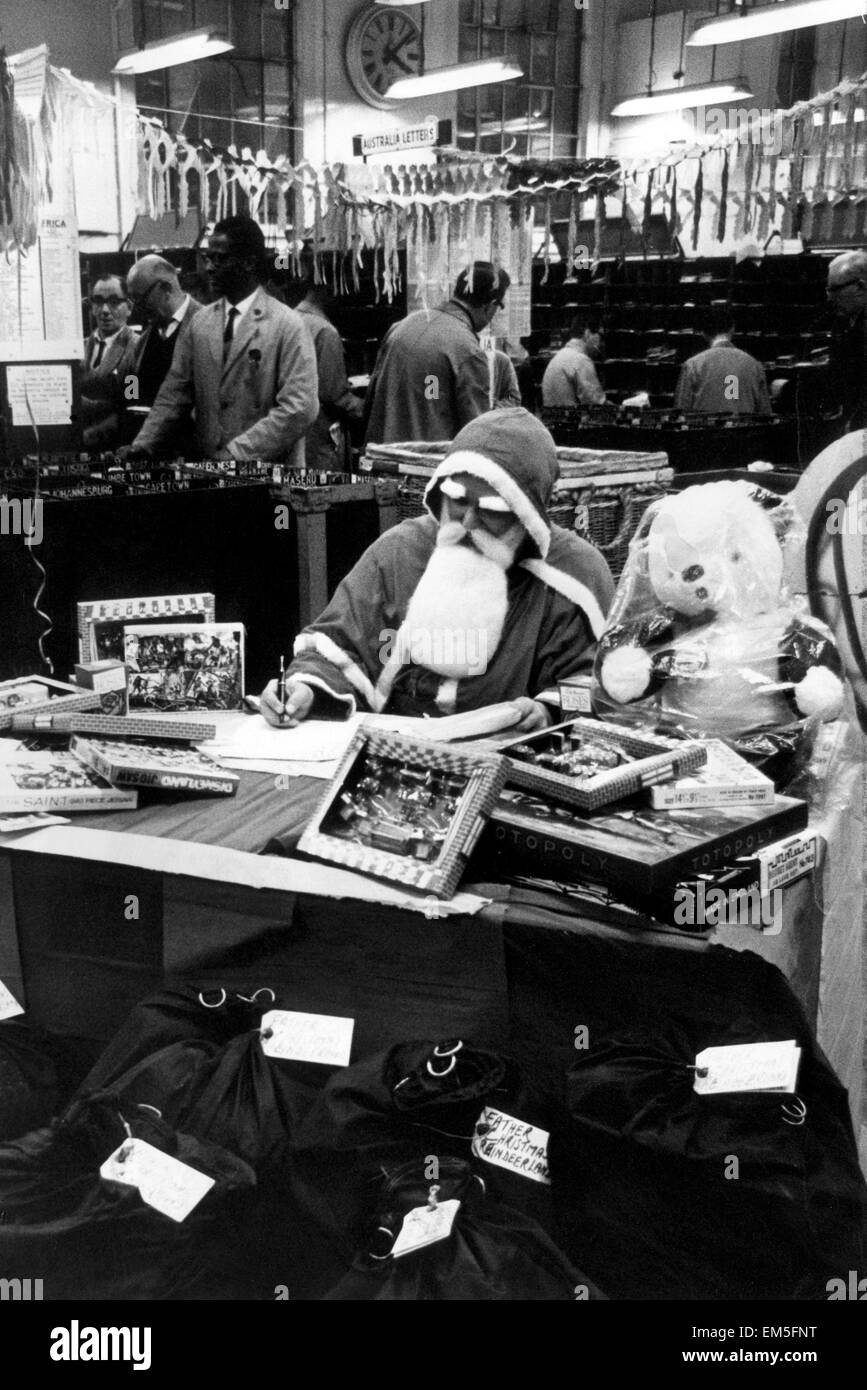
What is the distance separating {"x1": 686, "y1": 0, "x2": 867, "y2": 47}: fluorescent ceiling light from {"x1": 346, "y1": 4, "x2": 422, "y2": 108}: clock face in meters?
0.42

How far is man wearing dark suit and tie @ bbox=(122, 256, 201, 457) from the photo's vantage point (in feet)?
8.76

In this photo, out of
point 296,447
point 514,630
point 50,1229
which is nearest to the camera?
point 50,1229

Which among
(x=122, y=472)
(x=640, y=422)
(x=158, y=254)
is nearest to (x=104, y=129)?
(x=158, y=254)

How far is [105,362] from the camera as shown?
Answer: 7.99ft

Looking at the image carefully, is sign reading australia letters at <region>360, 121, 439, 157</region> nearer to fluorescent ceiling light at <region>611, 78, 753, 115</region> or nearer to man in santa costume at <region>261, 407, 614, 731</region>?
fluorescent ceiling light at <region>611, 78, 753, 115</region>

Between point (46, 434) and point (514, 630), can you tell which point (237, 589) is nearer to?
point (46, 434)

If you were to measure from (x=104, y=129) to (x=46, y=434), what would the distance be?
54 cm

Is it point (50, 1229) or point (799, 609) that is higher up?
point (799, 609)

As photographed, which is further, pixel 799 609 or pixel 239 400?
pixel 239 400

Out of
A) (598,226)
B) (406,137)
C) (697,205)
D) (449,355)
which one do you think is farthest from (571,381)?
(406,137)

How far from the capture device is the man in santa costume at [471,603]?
7.10 ft

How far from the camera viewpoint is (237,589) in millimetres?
3152

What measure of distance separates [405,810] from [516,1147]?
0.40 m

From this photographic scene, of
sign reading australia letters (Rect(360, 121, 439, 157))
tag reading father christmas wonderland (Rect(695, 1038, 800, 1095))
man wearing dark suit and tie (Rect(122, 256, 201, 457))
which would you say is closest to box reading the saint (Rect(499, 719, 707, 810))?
tag reading father christmas wonderland (Rect(695, 1038, 800, 1095))
